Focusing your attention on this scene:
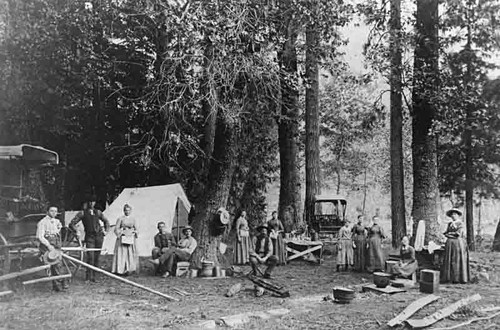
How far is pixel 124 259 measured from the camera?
11898 mm

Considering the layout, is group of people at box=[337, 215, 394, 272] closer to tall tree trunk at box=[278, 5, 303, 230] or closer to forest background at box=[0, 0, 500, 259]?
forest background at box=[0, 0, 500, 259]

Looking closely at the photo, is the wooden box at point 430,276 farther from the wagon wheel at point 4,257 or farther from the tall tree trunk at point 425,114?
the wagon wheel at point 4,257

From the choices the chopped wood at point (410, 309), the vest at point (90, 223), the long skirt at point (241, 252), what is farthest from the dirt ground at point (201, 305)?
the long skirt at point (241, 252)

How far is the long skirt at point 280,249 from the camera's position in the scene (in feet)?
46.9

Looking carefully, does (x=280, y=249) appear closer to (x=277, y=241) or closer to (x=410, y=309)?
(x=277, y=241)

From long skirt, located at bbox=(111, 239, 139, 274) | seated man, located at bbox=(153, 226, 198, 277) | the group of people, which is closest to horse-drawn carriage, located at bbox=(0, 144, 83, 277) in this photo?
long skirt, located at bbox=(111, 239, 139, 274)

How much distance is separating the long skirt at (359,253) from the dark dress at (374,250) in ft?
0.65

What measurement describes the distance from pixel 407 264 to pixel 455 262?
1.10 meters

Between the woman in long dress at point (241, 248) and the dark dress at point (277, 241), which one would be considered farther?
the woman in long dress at point (241, 248)

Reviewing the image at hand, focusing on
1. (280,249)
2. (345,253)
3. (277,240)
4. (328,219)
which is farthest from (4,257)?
(328,219)

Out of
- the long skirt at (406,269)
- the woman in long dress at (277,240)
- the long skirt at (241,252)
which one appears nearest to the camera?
the long skirt at (406,269)

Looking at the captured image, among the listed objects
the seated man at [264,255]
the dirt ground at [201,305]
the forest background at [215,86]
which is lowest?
the dirt ground at [201,305]

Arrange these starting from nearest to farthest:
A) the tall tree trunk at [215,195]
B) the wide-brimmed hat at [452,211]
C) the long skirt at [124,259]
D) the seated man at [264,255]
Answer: the seated man at [264,255] → the wide-brimmed hat at [452,211] → the long skirt at [124,259] → the tall tree trunk at [215,195]

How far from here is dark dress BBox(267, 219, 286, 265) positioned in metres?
14.3
